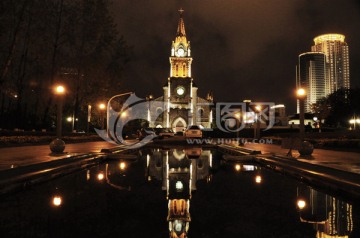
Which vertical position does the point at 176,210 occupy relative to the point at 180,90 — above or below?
below

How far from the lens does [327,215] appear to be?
500 centimetres

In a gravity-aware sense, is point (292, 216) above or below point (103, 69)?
below

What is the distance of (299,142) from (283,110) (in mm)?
145344

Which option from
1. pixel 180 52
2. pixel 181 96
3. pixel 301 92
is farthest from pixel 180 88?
pixel 301 92

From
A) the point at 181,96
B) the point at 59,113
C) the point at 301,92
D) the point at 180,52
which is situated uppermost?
the point at 180,52

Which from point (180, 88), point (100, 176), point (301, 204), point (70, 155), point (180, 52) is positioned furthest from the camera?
point (180, 88)

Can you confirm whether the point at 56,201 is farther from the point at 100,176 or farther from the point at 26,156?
the point at 26,156

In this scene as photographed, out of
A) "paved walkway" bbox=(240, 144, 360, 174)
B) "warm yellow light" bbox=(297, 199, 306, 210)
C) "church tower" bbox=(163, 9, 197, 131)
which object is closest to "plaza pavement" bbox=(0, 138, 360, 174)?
"paved walkway" bbox=(240, 144, 360, 174)

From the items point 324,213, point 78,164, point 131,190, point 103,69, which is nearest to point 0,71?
point 103,69

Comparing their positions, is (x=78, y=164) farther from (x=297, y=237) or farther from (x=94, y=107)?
(x=94, y=107)

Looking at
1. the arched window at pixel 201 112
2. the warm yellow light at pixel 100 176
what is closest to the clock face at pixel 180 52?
the arched window at pixel 201 112

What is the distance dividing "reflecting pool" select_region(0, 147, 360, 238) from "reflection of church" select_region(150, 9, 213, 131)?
258 ft

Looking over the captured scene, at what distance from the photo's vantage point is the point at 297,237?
Result: 3.95m

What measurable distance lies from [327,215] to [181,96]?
8446 cm
